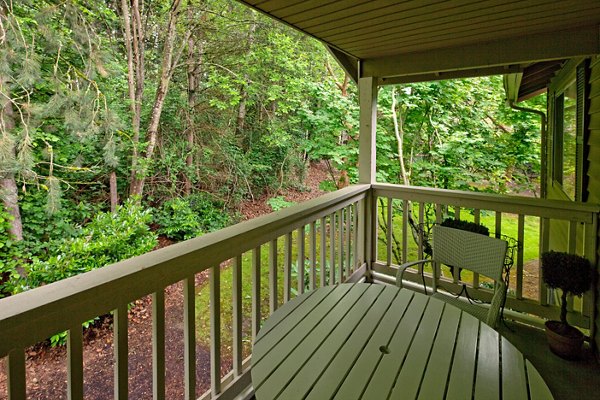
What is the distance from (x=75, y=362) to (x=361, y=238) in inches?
112

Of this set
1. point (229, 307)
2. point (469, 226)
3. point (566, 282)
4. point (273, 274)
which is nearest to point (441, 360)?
point (273, 274)

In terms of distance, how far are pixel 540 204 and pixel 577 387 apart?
1245mm

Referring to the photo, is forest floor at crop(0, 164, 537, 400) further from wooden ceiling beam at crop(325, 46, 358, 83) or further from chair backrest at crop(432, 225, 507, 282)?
wooden ceiling beam at crop(325, 46, 358, 83)

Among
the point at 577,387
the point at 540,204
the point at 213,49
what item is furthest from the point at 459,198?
the point at 213,49

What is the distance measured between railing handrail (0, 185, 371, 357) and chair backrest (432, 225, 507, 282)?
1.22 m

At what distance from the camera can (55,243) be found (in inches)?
225

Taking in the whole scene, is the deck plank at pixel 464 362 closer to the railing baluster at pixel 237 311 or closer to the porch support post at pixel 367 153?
the railing baluster at pixel 237 311

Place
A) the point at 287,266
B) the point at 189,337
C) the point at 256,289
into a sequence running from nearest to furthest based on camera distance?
the point at 189,337 → the point at 256,289 → the point at 287,266

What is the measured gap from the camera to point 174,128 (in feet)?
27.2

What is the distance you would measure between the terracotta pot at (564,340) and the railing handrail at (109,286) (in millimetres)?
2100

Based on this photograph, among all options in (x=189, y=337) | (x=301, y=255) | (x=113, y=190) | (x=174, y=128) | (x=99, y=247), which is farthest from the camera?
(x=174, y=128)

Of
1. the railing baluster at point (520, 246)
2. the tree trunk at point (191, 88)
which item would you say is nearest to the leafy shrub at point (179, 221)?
the tree trunk at point (191, 88)

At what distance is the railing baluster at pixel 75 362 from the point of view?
3.40ft

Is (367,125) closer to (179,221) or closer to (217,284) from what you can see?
(217,284)
